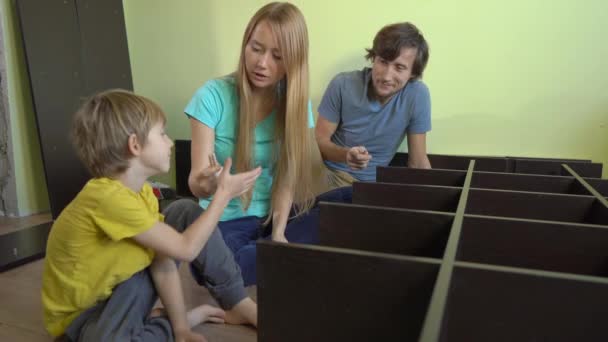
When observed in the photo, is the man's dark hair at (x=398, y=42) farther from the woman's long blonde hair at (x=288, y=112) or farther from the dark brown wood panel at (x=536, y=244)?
the dark brown wood panel at (x=536, y=244)

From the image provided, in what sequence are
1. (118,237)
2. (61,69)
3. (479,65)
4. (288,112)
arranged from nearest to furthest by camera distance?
(118,237), (288,112), (479,65), (61,69)

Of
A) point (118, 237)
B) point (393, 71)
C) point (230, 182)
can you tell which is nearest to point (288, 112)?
point (230, 182)

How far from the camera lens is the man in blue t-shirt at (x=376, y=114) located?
1.67m

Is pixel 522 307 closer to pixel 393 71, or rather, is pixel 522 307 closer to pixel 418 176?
pixel 418 176

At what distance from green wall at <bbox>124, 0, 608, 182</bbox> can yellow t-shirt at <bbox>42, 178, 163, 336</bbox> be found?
4.59ft

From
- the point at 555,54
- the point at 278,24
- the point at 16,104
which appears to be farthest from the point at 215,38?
the point at 555,54

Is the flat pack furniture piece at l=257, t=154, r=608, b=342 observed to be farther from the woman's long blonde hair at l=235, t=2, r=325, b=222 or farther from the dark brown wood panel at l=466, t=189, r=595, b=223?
the woman's long blonde hair at l=235, t=2, r=325, b=222

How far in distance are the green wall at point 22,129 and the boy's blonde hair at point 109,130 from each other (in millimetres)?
1564

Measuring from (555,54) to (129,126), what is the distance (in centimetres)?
170

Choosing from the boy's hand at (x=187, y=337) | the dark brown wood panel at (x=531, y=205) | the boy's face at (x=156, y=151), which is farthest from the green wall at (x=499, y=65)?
the boy's hand at (x=187, y=337)

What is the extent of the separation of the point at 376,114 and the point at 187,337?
44.6 inches

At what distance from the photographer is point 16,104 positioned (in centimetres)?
224

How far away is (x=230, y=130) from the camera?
4.66 ft

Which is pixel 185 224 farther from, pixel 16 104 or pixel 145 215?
pixel 16 104
